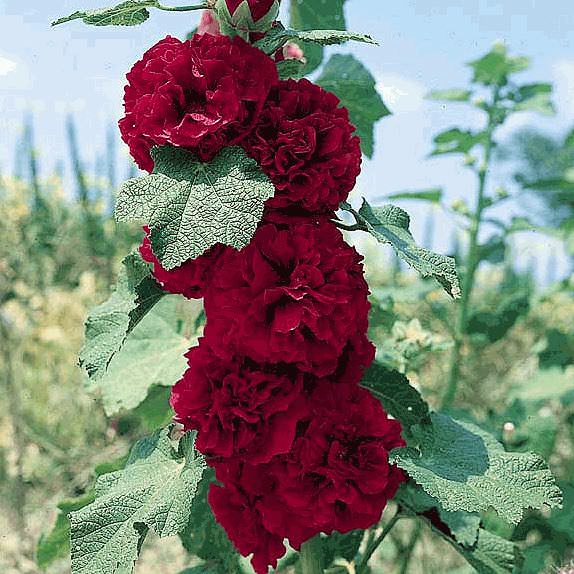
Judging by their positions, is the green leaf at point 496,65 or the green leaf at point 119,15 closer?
the green leaf at point 119,15

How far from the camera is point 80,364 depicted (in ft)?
3.06

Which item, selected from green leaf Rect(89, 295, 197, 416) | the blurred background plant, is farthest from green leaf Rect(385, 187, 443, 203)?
green leaf Rect(89, 295, 197, 416)

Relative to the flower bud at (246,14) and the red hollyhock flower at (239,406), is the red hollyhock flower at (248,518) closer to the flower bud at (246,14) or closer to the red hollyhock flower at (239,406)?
the red hollyhock flower at (239,406)

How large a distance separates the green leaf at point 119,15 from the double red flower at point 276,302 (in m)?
0.05

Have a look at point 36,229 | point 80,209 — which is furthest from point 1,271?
point 80,209

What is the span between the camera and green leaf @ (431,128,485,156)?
1857 mm

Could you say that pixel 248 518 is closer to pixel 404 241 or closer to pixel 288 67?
pixel 404 241

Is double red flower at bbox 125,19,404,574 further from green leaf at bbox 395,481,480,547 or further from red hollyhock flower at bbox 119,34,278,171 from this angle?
green leaf at bbox 395,481,480,547

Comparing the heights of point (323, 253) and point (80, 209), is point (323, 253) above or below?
above

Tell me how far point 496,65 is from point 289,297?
1274 mm

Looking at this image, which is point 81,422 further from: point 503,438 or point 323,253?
point 323,253

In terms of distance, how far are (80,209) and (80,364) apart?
409cm

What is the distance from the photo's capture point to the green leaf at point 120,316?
3.00ft

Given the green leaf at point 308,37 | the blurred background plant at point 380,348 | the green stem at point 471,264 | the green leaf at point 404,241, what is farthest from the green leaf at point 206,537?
the green stem at point 471,264
